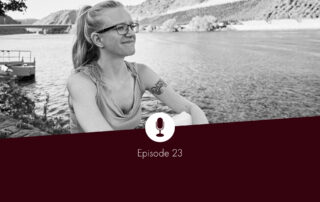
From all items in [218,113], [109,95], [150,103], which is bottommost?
[218,113]

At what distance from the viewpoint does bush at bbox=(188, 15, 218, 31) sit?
301 centimetres

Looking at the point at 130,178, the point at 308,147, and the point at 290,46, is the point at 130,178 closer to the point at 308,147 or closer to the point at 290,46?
the point at 308,147

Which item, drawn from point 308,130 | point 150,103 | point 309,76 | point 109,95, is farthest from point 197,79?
point 109,95

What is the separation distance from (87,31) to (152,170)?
0.73m

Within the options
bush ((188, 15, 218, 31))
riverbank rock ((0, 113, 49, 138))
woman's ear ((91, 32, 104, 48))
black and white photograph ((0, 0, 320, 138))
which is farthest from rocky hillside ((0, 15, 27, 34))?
woman's ear ((91, 32, 104, 48))

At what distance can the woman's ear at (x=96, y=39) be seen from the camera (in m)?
1.05

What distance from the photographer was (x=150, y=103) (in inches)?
107

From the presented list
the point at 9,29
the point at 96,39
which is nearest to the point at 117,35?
the point at 96,39

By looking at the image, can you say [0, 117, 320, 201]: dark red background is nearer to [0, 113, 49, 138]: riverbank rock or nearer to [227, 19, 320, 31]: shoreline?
[0, 113, 49, 138]: riverbank rock

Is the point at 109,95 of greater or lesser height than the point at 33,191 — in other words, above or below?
above

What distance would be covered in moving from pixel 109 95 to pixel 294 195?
90 centimetres

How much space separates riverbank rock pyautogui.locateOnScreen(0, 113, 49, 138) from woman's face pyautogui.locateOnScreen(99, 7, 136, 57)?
1.05 metres

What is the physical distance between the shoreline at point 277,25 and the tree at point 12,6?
1694mm

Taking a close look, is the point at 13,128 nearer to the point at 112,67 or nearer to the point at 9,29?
the point at 9,29
